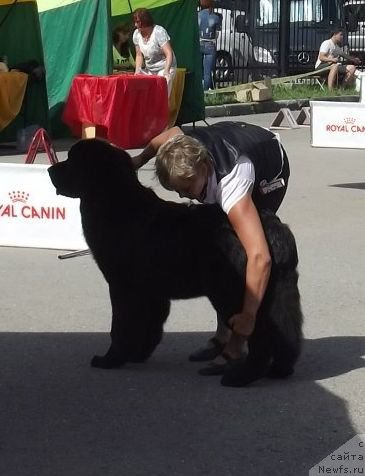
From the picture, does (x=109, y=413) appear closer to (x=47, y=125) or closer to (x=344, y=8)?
(x=47, y=125)

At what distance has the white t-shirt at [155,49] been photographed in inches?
615

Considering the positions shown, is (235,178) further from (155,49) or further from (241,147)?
(155,49)

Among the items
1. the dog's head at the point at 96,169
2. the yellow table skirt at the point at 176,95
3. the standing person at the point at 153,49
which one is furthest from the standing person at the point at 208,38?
the dog's head at the point at 96,169

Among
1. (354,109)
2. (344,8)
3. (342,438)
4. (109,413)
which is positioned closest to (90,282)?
(109,413)

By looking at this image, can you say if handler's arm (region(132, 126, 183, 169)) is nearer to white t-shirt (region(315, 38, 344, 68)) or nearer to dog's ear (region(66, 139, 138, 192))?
dog's ear (region(66, 139, 138, 192))

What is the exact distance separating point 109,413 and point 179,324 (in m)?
1.71

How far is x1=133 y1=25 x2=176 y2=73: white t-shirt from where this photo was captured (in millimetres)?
15617

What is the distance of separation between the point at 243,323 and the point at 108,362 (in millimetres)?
861

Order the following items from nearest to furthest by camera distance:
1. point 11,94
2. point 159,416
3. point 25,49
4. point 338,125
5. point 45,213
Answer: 1. point 159,416
2. point 45,213
3. point 338,125
4. point 11,94
5. point 25,49

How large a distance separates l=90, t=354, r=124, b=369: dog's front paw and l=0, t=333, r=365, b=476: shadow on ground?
0.04m

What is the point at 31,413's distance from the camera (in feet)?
16.6

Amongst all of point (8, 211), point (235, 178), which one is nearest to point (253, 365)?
point (235, 178)

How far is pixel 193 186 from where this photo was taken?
5.18m

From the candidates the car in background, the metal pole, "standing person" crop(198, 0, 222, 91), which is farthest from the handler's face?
the metal pole
